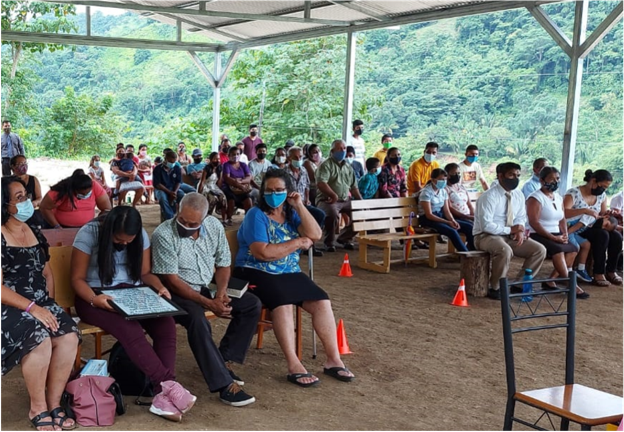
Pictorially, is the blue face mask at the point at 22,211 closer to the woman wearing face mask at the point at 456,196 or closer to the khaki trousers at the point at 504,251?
the khaki trousers at the point at 504,251

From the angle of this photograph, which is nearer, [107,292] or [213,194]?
[107,292]

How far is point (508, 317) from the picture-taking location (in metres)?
3.09

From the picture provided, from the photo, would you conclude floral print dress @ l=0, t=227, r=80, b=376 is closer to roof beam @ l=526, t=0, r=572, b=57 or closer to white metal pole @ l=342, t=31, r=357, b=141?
roof beam @ l=526, t=0, r=572, b=57

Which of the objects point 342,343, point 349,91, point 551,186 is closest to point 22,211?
point 342,343

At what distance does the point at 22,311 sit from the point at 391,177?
7.12 m

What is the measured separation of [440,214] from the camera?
8.84 meters

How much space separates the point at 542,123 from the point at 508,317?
1441 cm

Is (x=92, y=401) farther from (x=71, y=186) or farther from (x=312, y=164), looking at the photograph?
(x=312, y=164)

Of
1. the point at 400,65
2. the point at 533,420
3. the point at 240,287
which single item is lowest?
the point at 533,420

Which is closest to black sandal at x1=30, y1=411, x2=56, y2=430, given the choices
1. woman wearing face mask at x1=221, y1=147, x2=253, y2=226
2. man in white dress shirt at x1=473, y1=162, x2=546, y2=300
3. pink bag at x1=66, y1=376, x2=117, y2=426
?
pink bag at x1=66, y1=376, x2=117, y2=426

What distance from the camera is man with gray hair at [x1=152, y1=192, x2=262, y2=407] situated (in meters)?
4.22

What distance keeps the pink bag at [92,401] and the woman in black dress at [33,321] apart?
0.06 metres

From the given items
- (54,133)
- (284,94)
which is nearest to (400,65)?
(284,94)

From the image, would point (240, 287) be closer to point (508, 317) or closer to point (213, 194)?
point (508, 317)
